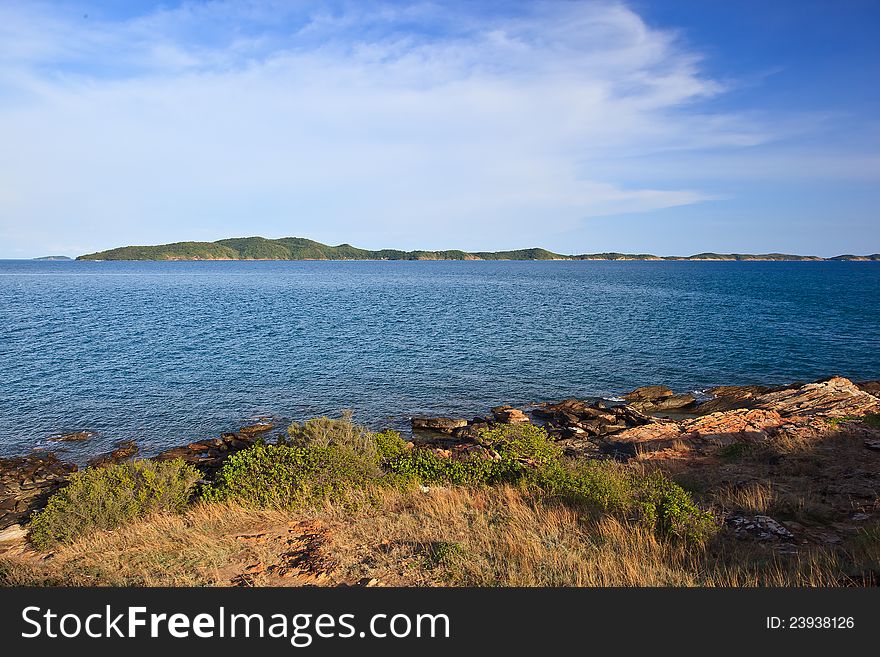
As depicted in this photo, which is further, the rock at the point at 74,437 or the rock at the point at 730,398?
the rock at the point at 730,398

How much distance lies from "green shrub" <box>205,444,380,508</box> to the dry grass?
34.2 inches

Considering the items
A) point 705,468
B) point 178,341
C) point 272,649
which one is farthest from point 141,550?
point 178,341

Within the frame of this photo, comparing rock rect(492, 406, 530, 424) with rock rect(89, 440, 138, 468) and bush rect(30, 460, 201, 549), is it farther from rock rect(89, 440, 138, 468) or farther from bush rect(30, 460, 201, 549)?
rock rect(89, 440, 138, 468)

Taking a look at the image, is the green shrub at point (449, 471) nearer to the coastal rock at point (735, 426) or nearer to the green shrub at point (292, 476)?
the green shrub at point (292, 476)

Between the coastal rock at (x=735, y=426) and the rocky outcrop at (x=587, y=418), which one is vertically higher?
the coastal rock at (x=735, y=426)

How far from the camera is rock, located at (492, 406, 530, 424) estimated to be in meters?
27.3

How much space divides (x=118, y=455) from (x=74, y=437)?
164 inches

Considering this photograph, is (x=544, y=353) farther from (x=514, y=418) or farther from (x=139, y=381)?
(x=139, y=381)

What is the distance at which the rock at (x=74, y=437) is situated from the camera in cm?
2438

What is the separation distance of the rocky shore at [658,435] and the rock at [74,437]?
0.14 meters

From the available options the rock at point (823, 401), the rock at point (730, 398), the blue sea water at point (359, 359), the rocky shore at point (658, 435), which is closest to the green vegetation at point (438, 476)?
the rocky shore at point (658, 435)

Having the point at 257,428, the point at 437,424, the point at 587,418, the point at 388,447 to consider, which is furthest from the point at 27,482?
the point at 587,418

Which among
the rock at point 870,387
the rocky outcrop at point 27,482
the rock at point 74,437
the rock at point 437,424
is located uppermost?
the rock at point 870,387

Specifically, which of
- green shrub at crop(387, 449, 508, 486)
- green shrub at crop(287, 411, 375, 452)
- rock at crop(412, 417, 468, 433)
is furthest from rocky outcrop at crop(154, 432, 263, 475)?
green shrub at crop(387, 449, 508, 486)
